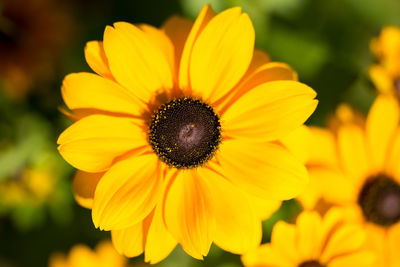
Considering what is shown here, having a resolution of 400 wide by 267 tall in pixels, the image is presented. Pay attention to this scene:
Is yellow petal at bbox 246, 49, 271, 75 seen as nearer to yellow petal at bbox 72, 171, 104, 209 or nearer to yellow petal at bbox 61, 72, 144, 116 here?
yellow petal at bbox 61, 72, 144, 116

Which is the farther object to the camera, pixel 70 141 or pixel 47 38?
pixel 47 38

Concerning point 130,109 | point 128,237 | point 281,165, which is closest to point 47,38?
point 130,109

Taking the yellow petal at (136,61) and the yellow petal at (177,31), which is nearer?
the yellow petal at (136,61)

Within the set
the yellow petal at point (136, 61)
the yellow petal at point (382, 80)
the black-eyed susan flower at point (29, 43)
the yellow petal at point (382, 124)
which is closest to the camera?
the yellow petal at point (136, 61)

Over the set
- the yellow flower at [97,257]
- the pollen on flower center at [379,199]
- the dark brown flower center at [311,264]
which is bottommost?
the yellow flower at [97,257]

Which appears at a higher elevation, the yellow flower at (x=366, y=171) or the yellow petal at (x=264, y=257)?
the yellow flower at (x=366, y=171)

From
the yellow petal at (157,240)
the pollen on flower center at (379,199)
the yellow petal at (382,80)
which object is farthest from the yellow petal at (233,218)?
the yellow petal at (382,80)

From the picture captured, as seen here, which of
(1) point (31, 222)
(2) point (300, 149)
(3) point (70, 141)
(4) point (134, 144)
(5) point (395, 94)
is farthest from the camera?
(1) point (31, 222)

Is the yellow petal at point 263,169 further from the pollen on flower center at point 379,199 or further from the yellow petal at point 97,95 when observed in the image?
the pollen on flower center at point 379,199

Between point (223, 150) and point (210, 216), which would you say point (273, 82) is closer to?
point (223, 150)
